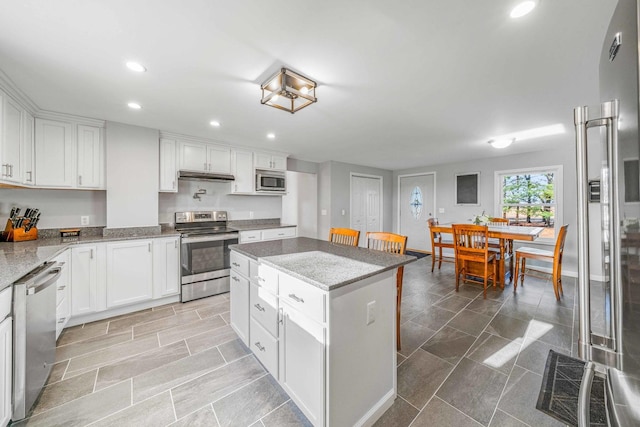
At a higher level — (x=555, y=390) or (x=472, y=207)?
(x=472, y=207)

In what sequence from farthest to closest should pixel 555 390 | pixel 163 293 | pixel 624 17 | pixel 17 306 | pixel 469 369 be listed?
pixel 163 293
pixel 469 369
pixel 555 390
pixel 17 306
pixel 624 17

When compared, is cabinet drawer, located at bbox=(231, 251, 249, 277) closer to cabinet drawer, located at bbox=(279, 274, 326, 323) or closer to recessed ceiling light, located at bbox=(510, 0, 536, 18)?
cabinet drawer, located at bbox=(279, 274, 326, 323)

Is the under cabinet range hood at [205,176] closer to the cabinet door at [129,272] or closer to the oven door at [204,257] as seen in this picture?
the oven door at [204,257]

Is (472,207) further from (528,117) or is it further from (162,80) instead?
(162,80)

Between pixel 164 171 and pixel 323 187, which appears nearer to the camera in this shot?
pixel 164 171

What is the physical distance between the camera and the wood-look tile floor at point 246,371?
4.96 ft

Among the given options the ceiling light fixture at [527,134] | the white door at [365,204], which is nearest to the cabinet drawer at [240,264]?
the ceiling light fixture at [527,134]

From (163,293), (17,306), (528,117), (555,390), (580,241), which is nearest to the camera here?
(580,241)

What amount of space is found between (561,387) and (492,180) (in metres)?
4.34

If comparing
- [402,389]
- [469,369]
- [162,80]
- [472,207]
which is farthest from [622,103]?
[472,207]

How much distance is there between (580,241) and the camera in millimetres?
736

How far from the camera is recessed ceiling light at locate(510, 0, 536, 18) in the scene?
4.06ft

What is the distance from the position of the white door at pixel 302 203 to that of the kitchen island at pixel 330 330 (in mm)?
3752

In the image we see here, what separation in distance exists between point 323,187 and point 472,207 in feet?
10.9
